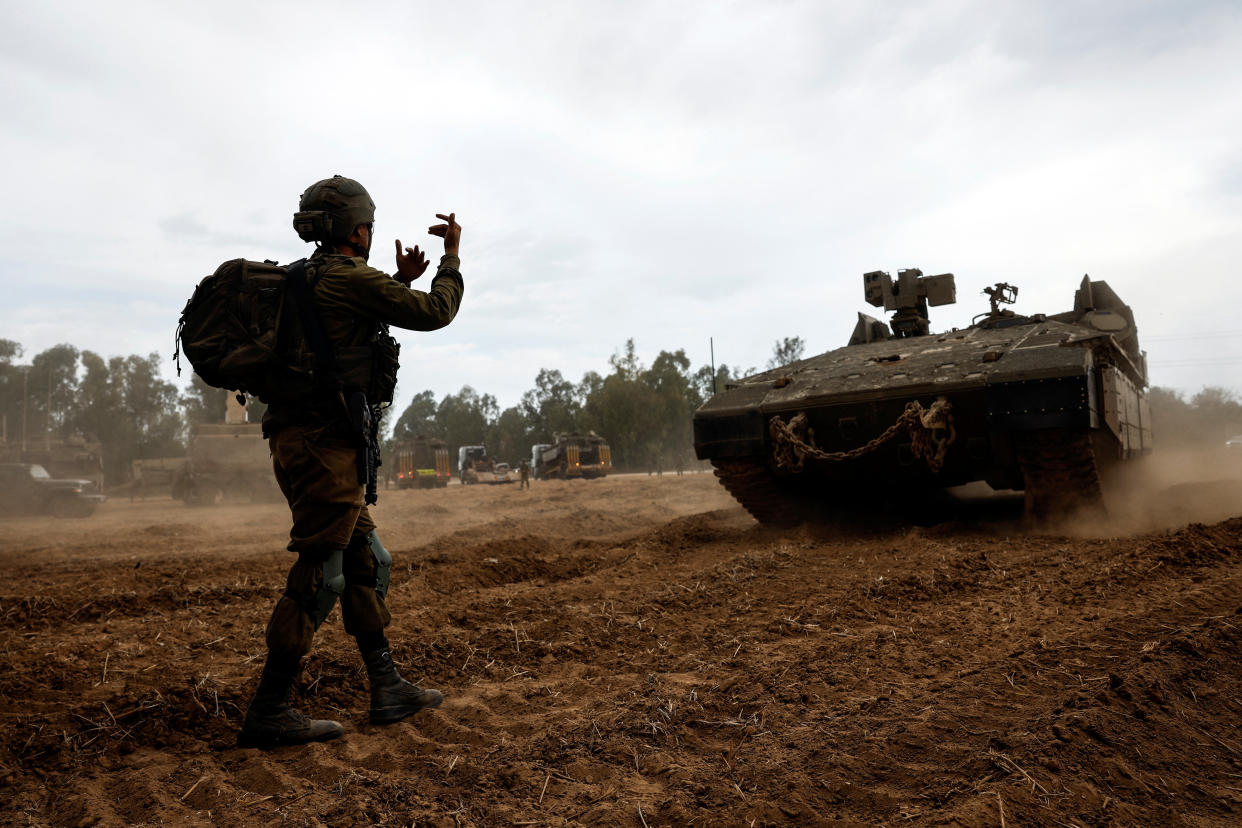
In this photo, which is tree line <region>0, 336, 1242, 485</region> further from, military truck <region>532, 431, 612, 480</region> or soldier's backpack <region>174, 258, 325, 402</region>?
soldier's backpack <region>174, 258, 325, 402</region>

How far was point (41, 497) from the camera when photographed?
1734 centimetres

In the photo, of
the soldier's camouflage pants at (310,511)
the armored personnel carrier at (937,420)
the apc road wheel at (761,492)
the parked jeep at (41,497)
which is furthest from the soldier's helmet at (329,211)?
the parked jeep at (41,497)

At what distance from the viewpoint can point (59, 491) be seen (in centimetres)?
1734

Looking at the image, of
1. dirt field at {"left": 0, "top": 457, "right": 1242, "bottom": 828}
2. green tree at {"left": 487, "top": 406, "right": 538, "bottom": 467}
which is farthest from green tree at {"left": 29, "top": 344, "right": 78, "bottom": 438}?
dirt field at {"left": 0, "top": 457, "right": 1242, "bottom": 828}

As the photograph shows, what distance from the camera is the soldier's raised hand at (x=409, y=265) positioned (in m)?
3.28

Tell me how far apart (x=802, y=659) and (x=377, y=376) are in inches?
73.8

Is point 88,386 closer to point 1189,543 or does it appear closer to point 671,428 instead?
point 671,428

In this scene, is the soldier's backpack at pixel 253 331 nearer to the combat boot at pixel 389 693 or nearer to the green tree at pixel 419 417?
the combat boot at pixel 389 693

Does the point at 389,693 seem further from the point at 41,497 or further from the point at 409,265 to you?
the point at 41,497

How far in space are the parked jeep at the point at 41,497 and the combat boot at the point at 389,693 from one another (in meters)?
17.3

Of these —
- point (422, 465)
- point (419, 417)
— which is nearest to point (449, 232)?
point (422, 465)

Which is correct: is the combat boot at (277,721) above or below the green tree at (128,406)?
below

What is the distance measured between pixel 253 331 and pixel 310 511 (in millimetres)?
625

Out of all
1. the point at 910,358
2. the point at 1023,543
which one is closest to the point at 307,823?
the point at 1023,543
